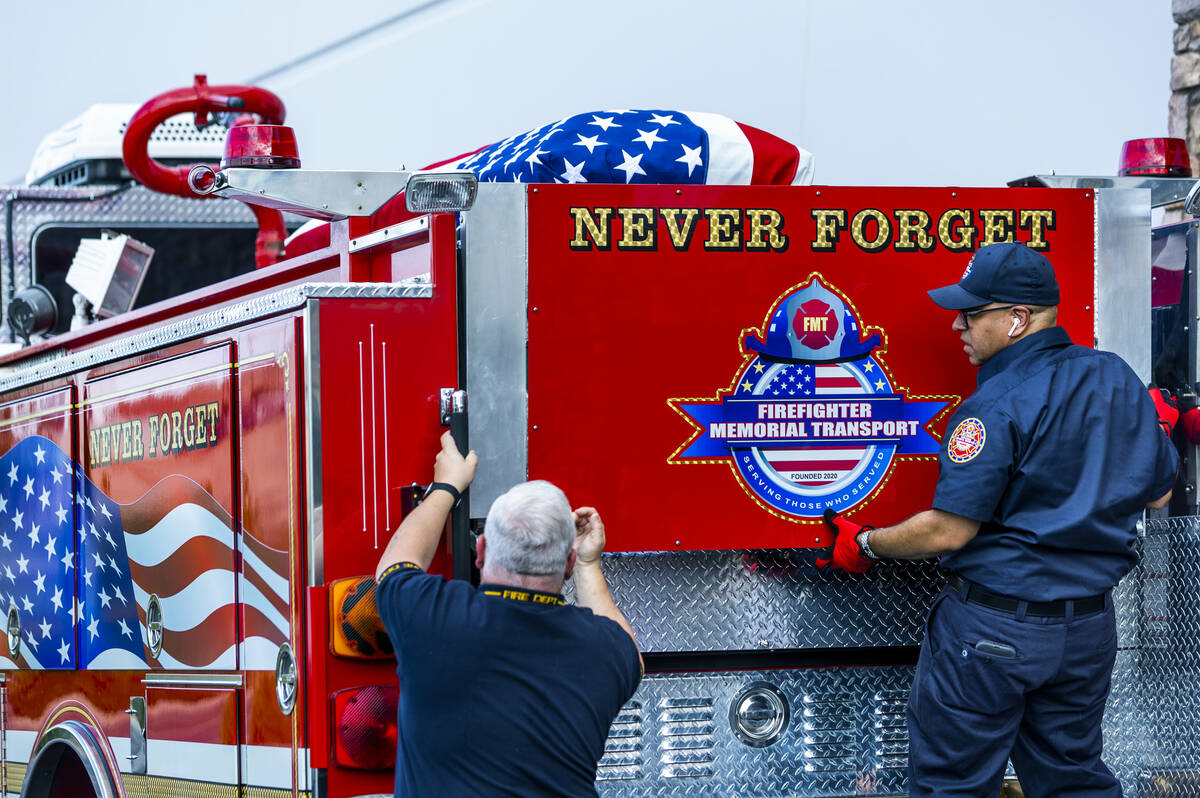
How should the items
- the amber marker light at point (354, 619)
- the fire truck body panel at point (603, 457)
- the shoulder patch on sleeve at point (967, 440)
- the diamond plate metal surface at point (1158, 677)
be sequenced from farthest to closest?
the diamond plate metal surface at point (1158, 677) < the shoulder patch on sleeve at point (967, 440) < the fire truck body panel at point (603, 457) < the amber marker light at point (354, 619)

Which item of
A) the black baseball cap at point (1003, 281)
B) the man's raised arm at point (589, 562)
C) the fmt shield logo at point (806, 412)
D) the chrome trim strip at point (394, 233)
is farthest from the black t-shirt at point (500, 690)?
the black baseball cap at point (1003, 281)

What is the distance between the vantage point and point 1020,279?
11.7 feet

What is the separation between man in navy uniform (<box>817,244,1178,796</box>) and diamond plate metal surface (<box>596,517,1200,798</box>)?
0.60 feet

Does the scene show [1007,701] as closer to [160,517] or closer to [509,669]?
[509,669]

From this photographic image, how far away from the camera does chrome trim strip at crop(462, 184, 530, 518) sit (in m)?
3.47

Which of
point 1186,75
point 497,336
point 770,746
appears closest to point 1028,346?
point 770,746

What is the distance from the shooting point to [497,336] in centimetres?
348

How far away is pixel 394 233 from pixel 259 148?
367mm

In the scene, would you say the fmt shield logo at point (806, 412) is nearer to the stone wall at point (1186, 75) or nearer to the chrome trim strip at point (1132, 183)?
the chrome trim strip at point (1132, 183)

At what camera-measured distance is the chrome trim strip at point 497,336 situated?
3.47 metres

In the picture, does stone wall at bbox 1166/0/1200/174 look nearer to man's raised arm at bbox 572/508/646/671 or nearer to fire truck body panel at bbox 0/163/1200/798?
fire truck body panel at bbox 0/163/1200/798

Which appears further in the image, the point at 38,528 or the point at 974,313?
the point at 38,528

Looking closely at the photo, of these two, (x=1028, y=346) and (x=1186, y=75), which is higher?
(x=1186, y=75)

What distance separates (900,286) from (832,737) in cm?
114
